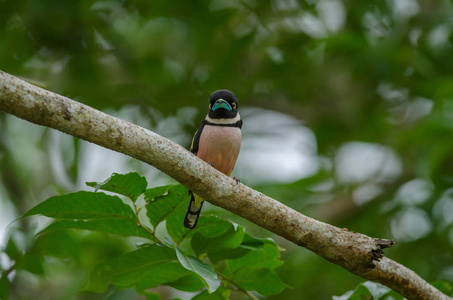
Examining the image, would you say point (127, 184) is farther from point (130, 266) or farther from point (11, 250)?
point (11, 250)

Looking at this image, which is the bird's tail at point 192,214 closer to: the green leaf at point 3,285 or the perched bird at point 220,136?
the perched bird at point 220,136

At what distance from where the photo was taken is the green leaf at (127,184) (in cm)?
250

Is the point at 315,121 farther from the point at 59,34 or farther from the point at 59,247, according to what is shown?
the point at 59,247

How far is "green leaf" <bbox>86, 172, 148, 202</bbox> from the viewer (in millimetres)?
2500

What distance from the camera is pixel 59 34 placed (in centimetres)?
603

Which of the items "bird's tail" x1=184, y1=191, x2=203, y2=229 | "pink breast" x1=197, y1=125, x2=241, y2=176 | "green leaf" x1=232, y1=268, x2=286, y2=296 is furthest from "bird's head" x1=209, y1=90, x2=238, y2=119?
"green leaf" x1=232, y1=268, x2=286, y2=296

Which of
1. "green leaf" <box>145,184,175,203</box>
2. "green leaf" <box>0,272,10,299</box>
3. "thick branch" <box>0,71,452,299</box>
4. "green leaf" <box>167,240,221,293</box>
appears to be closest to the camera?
"thick branch" <box>0,71,452,299</box>

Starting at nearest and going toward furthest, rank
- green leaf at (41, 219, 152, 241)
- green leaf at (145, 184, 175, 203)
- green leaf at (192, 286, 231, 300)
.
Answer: green leaf at (145, 184, 175, 203) → green leaf at (41, 219, 152, 241) → green leaf at (192, 286, 231, 300)

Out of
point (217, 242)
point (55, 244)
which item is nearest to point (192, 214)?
point (217, 242)

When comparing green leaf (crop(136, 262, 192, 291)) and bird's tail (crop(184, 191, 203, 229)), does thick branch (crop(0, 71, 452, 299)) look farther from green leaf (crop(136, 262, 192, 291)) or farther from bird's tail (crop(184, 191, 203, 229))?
green leaf (crop(136, 262, 192, 291))

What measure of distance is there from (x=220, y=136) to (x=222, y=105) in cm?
22

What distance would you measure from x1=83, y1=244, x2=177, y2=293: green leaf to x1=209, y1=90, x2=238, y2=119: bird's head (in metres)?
1.46

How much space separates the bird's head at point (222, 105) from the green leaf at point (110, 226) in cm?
141

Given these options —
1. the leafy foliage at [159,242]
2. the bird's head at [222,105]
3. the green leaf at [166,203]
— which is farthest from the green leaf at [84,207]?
the bird's head at [222,105]
